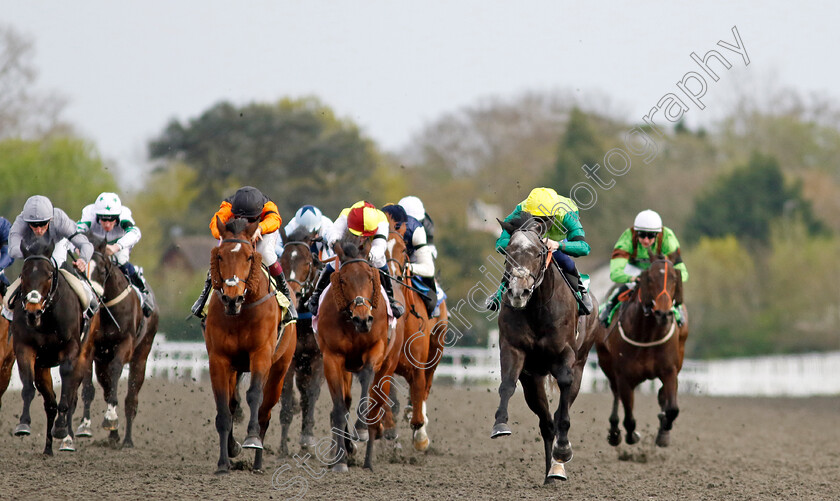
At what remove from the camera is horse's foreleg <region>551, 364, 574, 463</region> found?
886 centimetres

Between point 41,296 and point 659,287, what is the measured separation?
601cm

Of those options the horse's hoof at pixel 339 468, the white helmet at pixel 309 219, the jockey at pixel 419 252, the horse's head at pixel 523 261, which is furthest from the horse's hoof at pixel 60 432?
the horse's head at pixel 523 261

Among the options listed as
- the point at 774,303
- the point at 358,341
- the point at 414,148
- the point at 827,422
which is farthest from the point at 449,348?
the point at 414,148

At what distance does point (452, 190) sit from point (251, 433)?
39105mm

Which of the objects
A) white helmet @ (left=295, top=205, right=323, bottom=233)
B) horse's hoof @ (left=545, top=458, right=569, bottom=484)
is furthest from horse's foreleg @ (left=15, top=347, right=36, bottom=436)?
horse's hoof @ (left=545, top=458, right=569, bottom=484)

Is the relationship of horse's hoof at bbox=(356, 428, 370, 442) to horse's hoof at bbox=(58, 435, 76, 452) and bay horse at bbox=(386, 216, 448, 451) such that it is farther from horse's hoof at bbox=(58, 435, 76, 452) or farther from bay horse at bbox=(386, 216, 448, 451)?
horse's hoof at bbox=(58, 435, 76, 452)

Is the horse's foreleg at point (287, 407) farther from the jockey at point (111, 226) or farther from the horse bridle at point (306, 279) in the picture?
the jockey at point (111, 226)

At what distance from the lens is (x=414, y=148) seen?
52.8 metres

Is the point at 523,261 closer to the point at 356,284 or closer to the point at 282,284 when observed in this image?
the point at 356,284

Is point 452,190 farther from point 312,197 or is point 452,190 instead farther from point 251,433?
point 251,433

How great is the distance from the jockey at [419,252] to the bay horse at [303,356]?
0.95m

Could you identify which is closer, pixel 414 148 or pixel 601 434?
pixel 601 434

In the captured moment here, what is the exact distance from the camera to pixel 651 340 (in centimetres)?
1159

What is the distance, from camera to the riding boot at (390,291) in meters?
9.77
